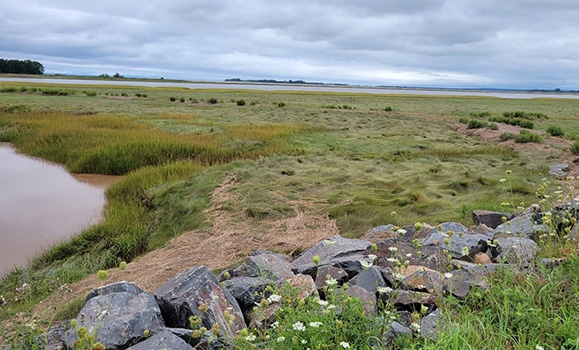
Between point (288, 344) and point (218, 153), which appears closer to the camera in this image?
point (288, 344)

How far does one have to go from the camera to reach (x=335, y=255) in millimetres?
5117

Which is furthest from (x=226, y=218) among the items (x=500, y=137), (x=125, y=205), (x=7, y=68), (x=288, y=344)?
(x=7, y=68)

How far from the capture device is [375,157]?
13.5 m

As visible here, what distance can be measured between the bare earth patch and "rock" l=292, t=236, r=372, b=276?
101cm

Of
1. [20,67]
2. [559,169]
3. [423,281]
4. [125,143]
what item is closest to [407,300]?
[423,281]

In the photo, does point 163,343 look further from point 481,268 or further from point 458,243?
point 458,243

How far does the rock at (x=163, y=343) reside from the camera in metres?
3.07

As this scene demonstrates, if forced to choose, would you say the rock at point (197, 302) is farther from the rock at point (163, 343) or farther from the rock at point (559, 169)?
the rock at point (559, 169)

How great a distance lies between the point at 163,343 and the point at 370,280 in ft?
6.00

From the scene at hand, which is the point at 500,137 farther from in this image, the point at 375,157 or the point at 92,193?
the point at 92,193

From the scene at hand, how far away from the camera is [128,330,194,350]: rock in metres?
3.07

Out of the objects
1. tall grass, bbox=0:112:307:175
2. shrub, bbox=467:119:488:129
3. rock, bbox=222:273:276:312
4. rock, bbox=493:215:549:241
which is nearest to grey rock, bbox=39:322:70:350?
rock, bbox=222:273:276:312

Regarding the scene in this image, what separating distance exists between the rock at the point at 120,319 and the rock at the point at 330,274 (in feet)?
4.84

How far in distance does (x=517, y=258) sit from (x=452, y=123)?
21156 millimetres
